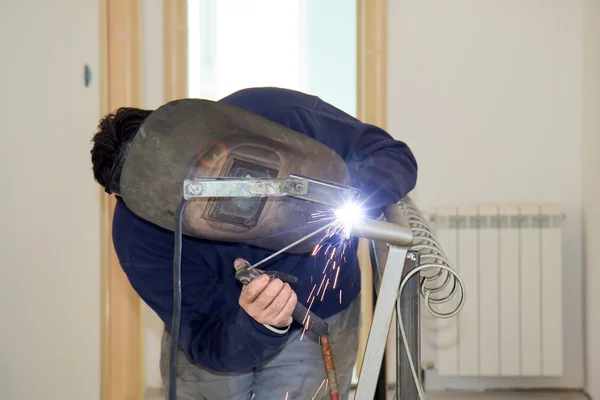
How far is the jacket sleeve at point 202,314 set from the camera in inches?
50.2

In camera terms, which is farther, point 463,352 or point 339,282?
point 463,352

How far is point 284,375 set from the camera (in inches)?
57.2

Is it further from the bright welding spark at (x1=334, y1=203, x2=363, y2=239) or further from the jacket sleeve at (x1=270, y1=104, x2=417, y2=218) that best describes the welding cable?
the jacket sleeve at (x1=270, y1=104, x2=417, y2=218)

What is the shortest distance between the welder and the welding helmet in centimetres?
5

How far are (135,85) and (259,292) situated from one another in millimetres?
1704

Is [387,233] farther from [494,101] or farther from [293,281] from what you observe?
[494,101]

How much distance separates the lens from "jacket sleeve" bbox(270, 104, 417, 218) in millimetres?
1159

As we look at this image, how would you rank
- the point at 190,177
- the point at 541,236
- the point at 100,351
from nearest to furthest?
the point at 190,177, the point at 100,351, the point at 541,236

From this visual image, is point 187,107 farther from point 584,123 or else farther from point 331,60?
point 584,123

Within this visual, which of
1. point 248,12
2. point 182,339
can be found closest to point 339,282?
point 182,339

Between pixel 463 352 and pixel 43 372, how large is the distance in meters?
1.53

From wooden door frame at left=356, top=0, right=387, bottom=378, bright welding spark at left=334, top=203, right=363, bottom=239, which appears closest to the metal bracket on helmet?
bright welding spark at left=334, top=203, right=363, bottom=239

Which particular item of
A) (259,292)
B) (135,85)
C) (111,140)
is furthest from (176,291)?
(135,85)

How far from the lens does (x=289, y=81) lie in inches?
109
